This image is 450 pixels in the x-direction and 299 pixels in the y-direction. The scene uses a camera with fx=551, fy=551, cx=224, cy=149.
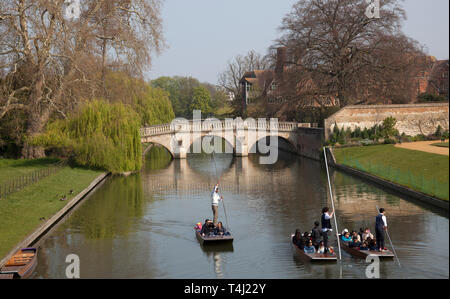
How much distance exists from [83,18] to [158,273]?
3133 cm

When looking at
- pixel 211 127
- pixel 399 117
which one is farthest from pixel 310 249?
pixel 211 127

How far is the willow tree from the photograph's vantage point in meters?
40.0

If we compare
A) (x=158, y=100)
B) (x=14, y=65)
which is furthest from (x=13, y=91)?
(x=158, y=100)

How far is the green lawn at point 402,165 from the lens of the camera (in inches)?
1059

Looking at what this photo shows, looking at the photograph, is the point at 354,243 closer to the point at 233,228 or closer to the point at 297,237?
the point at 297,237

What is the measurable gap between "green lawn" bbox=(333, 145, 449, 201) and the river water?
1.22m

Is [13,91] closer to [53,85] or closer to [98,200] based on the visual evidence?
[53,85]

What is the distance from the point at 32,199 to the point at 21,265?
1109 centimetres

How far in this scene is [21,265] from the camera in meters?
18.2

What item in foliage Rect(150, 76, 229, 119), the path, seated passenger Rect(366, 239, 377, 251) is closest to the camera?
seated passenger Rect(366, 239, 377, 251)

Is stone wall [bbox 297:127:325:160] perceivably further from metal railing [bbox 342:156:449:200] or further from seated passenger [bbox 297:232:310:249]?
seated passenger [bbox 297:232:310:249]

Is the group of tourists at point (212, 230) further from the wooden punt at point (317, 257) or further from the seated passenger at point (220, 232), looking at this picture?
the wooden punt at point (317, 257)

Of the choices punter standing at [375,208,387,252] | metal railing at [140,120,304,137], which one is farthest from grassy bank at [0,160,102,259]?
punter standing at [375,208,387,252]

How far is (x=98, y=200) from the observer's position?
1299 inches
